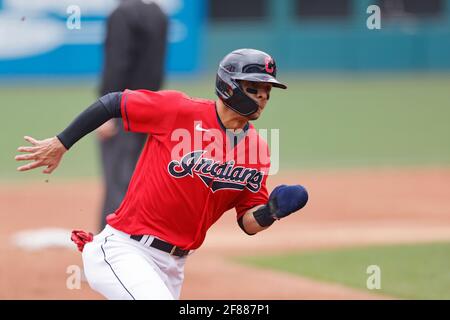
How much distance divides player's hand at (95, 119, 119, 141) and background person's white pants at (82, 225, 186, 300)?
2.63 meters

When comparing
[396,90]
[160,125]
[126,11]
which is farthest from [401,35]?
[160,125]

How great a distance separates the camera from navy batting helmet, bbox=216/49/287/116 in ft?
16.5

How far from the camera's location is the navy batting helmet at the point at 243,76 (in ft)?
16.5

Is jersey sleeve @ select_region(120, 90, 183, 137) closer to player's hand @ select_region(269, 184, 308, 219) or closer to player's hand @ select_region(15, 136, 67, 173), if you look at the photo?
player's hand @ select_region(15, 136, 67, 173)

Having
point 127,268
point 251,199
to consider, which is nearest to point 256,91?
point 251,199

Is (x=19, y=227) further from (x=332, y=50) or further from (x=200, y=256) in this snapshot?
(x=332, y=50)

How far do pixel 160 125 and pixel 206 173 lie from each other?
36 centimetres

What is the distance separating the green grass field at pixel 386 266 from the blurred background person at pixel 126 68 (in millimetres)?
1667

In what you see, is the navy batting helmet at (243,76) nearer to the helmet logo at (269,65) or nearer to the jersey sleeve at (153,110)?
the helmet logo at (269,65)

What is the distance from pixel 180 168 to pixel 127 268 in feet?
1.96

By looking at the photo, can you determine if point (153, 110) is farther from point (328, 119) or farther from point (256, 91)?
point (328, 119)

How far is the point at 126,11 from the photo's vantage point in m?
7.81
